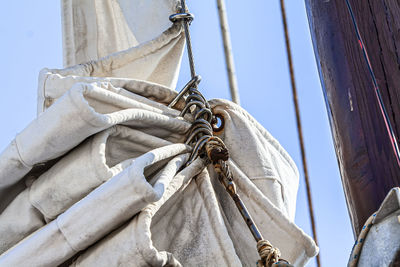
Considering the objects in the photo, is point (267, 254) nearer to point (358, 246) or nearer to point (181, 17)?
point (358, 246)

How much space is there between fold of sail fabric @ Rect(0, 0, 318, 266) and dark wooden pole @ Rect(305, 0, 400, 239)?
0.27 meters

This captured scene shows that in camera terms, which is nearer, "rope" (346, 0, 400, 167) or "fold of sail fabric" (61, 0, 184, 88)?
"rope" (346, 0, 400, 167)

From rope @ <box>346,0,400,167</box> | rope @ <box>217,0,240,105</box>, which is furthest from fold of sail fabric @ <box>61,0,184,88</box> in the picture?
rope @ <box>346,0,400,167</box>

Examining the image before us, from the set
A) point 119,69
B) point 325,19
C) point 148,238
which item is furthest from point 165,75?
point 148,238

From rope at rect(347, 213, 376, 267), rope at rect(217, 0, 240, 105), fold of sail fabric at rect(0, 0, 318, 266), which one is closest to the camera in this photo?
rope at rect(347, 213, 376, 267)

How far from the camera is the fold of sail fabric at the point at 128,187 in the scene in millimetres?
1815

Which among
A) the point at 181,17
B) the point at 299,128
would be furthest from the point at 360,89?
the point at 299,128

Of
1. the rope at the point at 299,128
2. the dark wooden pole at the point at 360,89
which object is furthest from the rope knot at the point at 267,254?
the rope at the point at 299,128

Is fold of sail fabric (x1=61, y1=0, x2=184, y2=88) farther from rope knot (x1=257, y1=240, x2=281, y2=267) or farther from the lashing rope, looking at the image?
rope knot (x1=257, y1=240, x2=281, y2=267)

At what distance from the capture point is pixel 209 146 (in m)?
2.15

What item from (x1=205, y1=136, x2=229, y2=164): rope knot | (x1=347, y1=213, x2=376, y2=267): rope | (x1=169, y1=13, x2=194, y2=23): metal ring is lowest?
(x1=347, y1=213, x2=376, y2=267): rope

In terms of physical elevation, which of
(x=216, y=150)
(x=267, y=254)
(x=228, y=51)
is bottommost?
(x=267, y=254)

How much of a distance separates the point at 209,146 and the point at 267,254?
0.41 m

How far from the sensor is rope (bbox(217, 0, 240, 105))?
2985 millimetres
